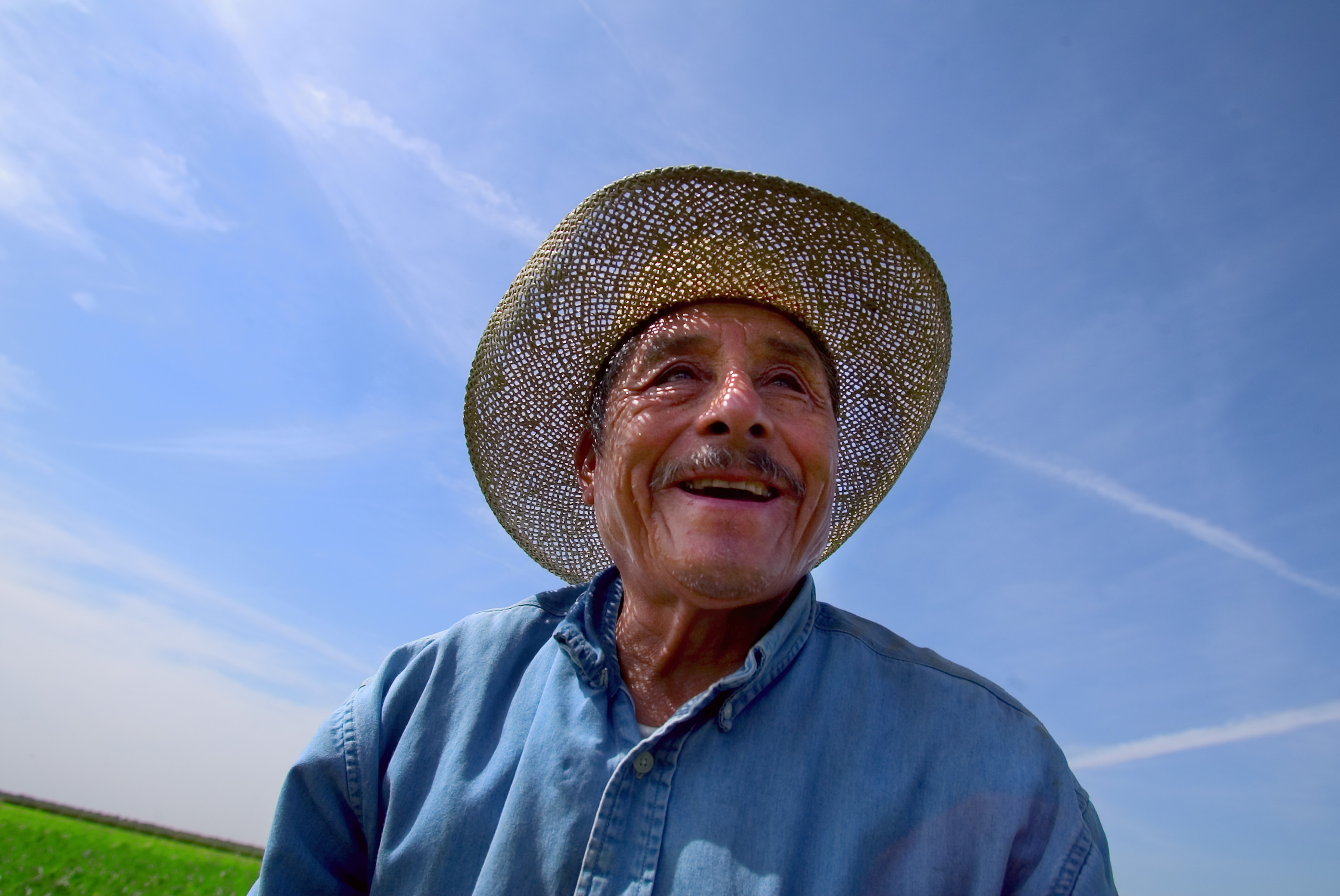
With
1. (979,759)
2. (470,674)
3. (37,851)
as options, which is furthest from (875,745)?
(37,851)

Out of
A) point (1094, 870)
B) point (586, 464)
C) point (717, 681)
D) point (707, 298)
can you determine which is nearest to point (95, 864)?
point (586, 464)

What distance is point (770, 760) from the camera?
1.59 meters

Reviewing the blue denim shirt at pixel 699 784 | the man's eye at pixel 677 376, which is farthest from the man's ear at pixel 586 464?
the blue denim shirt at pixel 699 784

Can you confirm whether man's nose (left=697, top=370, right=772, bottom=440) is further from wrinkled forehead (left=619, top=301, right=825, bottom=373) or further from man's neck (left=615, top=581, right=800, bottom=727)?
man's neck (left=615, top=581, right=800, bottom=727)

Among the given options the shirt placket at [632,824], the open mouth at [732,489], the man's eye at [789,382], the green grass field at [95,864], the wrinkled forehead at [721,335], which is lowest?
the green grass field at [95,864]

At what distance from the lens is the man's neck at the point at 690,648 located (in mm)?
1958

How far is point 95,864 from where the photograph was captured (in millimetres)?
17641

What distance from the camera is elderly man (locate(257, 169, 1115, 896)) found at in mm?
1480

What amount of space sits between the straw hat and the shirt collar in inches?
24.3

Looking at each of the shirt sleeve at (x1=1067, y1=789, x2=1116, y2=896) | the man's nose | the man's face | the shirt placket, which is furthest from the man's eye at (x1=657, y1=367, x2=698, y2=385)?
the shirt sleeve at (x1=1067, y1=789, x2=1116, y2=896)

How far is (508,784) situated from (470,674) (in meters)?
0.39

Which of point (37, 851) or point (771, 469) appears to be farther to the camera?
point (37, 851)

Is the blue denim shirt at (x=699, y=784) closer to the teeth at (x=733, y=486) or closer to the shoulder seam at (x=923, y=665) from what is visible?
the shoulder seam at (x=923, y=665)

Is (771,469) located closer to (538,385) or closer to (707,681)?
(707,681)
